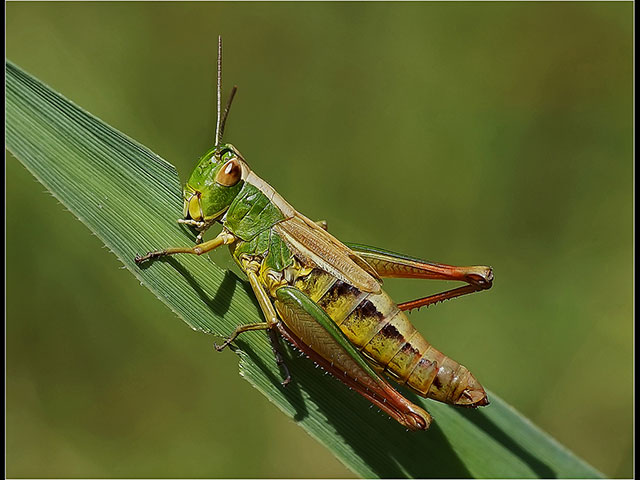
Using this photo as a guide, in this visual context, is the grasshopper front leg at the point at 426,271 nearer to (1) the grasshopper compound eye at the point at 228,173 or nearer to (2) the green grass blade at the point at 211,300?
(2) the green grass blade at the point at 211,300

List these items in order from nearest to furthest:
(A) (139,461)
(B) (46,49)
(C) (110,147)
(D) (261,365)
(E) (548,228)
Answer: (C) (110,147), (D) (261,365), (A) (139,461), (B) (46,49), (E) (548,228)

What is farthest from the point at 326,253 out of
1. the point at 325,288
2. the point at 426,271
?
the point at 426,271

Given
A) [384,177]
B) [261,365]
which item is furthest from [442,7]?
[261,365]

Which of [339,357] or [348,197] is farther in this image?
[348,197]

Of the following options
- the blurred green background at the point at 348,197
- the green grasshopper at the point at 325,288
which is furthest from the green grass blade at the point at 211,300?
the blurred green background at the point at 348,197

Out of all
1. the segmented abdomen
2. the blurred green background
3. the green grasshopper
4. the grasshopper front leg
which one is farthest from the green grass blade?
the blurred green background

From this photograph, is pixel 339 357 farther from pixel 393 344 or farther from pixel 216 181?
pixel 216 181

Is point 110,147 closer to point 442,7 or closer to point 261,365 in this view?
point 261,365
